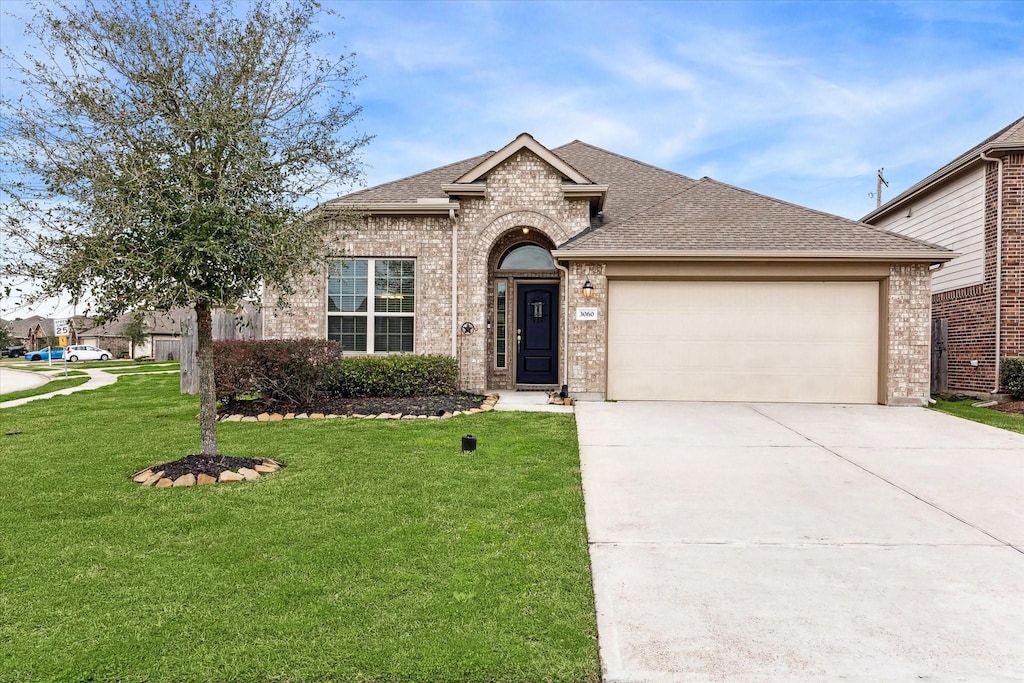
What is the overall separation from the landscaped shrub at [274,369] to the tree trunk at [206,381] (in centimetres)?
374

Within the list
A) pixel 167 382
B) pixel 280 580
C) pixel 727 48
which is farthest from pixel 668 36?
pixel 167 382

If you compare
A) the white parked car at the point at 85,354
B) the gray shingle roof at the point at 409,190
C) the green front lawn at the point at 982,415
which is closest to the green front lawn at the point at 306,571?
the gray shingle roof at the point at 409,190

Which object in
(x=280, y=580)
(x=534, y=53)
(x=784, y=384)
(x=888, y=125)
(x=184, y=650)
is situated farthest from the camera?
(x=888, y=125)

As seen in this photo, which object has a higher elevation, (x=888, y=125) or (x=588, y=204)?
(x=888, y=125)

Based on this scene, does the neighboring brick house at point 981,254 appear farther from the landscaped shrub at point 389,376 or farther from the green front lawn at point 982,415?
the landscaped shrub at point 389,376

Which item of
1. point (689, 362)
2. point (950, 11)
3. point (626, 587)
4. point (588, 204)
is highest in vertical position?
point (950, 11)

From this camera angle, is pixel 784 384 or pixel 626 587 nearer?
pixel 626 587

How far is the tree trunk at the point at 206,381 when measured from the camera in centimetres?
557

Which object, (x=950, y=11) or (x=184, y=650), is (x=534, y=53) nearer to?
(x=950, y=11)

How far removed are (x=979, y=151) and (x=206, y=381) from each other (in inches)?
558

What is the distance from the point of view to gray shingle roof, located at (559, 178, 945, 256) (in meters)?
10.2

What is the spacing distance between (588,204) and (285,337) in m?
6.72

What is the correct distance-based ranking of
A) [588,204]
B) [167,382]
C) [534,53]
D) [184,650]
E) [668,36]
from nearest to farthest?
1. [184,650]
2. [588,204]
3. [668,36]
4. [534,53]
5. [167,382]

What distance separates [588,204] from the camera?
11.4 metres
